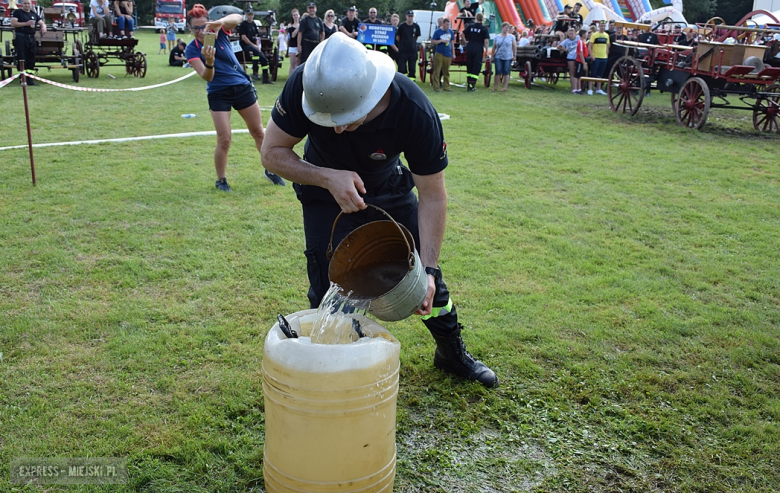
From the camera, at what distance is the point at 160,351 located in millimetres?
3604

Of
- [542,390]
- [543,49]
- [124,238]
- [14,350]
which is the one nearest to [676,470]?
[542,390]

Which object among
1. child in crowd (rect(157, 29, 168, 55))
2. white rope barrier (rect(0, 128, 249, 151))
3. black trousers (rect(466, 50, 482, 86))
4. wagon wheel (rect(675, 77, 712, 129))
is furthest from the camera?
child in crowd (rect(157, 29, 168, 55))

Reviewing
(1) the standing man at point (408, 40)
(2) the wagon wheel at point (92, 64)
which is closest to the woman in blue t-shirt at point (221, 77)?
(1) the standing man at point (408, 40)

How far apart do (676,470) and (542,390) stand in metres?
0.78

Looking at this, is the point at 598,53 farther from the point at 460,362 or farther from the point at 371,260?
the point at 371,260

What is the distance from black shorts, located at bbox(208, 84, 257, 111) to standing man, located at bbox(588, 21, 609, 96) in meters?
13.5

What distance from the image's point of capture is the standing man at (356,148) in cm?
229

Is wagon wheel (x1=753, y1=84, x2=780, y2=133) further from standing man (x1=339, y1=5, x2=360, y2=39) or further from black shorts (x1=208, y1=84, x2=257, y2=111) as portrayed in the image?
standing man (x1=339, y1=5, x2=360, y2=39)

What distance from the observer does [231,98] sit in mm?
6383

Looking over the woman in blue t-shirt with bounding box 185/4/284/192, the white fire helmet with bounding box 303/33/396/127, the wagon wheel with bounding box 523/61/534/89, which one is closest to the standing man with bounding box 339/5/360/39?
the wagon wheel with bounding box 523/61/534/89

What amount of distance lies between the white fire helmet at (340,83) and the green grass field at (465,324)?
159 cm

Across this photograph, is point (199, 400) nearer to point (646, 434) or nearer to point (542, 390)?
point (542, 390)

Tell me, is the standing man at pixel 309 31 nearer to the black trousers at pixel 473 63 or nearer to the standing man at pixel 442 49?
the standing man at pixel 442 49

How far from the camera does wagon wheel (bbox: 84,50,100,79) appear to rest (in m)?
17.3
